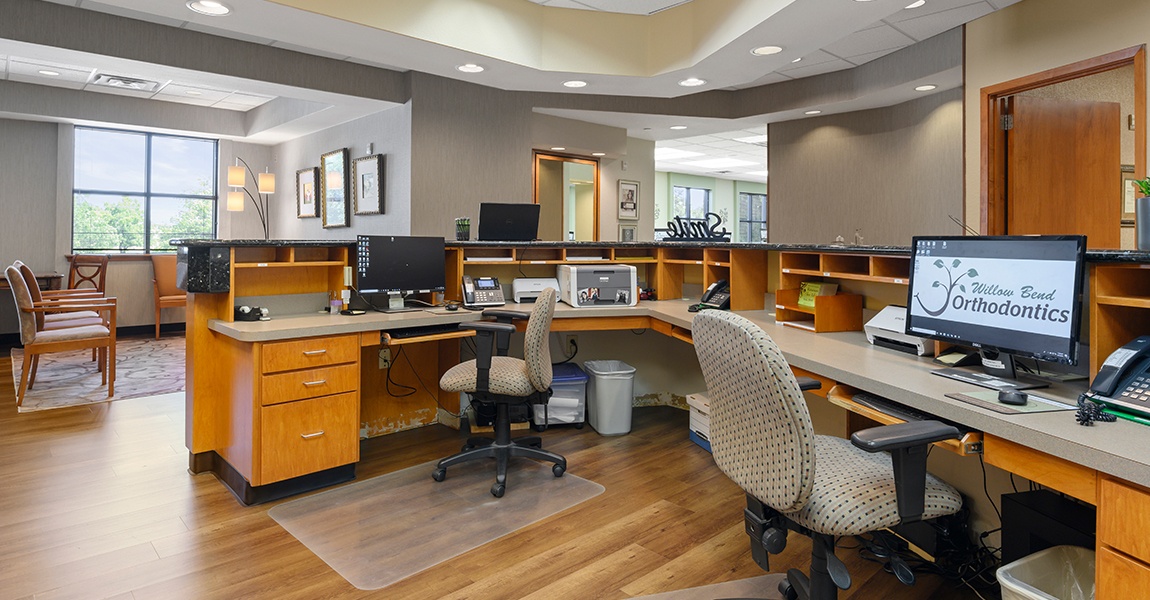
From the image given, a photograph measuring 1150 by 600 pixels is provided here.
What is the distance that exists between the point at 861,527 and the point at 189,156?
30.2ft

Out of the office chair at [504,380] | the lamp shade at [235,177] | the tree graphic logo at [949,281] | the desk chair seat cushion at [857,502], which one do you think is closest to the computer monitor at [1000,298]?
the tree graphic logo at [949,281]

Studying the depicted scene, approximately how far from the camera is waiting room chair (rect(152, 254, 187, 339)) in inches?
300

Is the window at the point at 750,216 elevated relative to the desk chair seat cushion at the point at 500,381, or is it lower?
elevated

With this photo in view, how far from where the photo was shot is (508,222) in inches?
165

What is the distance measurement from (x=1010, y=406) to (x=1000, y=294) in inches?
18.2

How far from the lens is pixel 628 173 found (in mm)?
8133

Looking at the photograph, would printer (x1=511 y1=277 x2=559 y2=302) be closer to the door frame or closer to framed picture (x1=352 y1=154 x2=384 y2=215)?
framed picture (x1=352 y1=154 x2=384 y2=215)

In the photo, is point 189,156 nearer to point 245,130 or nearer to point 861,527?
point 245,130

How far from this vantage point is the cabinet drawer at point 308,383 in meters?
2.88

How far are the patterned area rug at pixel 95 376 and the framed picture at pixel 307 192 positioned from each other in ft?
6.64

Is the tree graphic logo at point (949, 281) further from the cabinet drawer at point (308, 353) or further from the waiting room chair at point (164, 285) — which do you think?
the waiting room chair at point (164, 285)

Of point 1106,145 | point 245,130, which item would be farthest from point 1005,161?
point 245,130

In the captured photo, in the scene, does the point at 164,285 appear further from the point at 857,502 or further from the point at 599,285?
the point at 857,502

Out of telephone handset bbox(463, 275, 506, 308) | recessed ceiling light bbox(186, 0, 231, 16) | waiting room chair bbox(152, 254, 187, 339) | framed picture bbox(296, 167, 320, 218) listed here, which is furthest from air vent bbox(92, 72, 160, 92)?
telephone handset bbox(463, 275, 506, 308)
